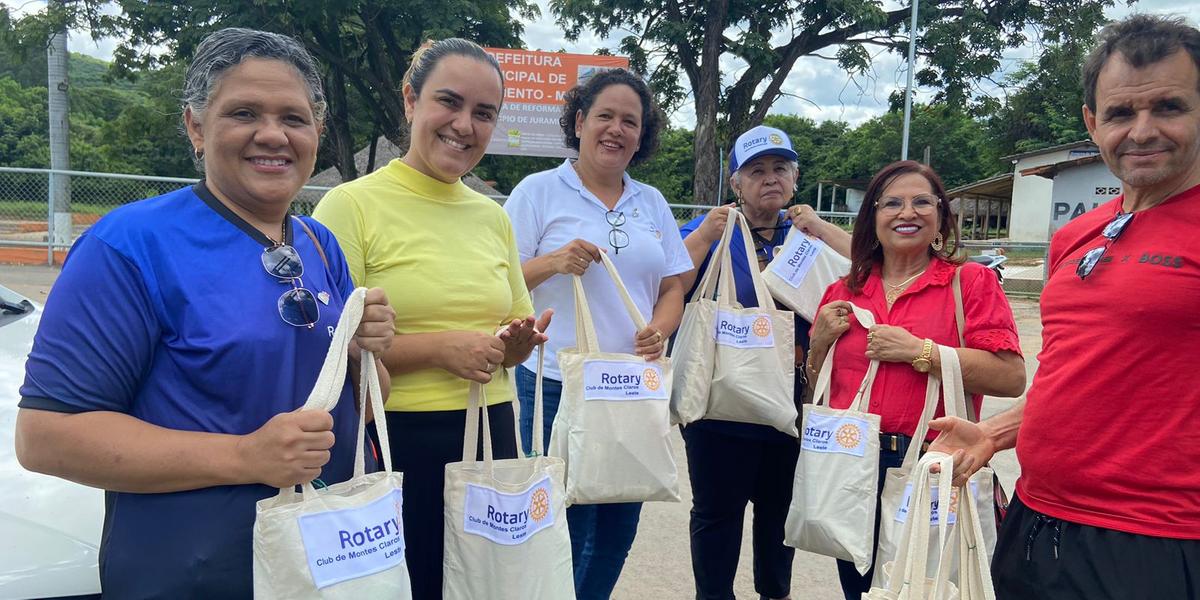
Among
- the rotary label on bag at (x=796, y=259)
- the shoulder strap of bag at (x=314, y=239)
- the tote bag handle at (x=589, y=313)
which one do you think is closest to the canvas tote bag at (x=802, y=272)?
the rotary label on bag at (x=796, y=259)

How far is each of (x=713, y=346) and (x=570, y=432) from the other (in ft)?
2.40

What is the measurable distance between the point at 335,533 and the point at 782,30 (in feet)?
63.4

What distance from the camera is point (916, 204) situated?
2.61 meters

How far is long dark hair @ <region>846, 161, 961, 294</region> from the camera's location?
8.72 feet

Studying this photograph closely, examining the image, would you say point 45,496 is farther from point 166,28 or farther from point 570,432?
point 166,28

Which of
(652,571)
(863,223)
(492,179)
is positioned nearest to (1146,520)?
(863,223)

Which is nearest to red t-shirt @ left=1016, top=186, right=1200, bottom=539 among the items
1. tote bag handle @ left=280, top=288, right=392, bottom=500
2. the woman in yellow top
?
the woman in yellow top

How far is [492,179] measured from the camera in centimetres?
2647

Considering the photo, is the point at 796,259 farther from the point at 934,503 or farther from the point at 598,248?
the point at 934,503

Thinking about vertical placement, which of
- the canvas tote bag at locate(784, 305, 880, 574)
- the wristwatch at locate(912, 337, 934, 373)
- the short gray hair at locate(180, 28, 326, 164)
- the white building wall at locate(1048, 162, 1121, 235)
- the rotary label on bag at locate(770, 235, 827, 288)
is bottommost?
the canvas tote bag at locate(784, 305, 880, 574)

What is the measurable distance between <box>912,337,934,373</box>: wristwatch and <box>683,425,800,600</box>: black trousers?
80 centimetres

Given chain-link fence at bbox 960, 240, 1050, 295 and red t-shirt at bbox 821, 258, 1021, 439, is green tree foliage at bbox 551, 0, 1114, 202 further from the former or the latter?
red t-shirt at bbox 821, 258, 1021, 439

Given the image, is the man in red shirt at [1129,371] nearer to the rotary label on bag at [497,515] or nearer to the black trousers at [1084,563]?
the black trousers at [1084,563]

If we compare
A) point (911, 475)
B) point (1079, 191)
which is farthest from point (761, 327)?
point (1079, 191)
